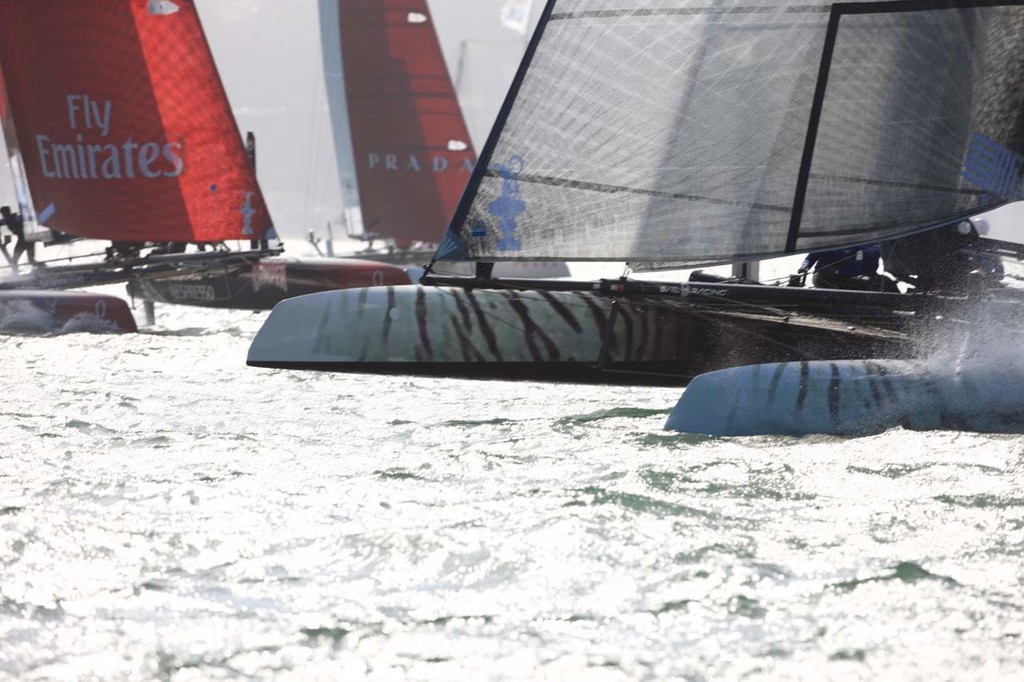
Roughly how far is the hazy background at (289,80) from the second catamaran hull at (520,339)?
61.7 m

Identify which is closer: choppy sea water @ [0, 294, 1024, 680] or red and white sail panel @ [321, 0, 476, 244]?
choppy sea water @ [0, 294, 1024, 680]

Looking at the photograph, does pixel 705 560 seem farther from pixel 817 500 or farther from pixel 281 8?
pixel 281 8

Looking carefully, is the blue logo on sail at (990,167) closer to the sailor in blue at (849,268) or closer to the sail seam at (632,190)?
the sailor in blue at (849,268)

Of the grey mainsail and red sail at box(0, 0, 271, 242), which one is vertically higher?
red sail at box(0, 0, 271, 242)

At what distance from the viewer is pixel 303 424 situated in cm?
593

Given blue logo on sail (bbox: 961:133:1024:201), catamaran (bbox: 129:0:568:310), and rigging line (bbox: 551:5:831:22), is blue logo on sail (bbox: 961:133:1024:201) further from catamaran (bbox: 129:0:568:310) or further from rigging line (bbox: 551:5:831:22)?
catamaran (bbox: 129:0:568:310)

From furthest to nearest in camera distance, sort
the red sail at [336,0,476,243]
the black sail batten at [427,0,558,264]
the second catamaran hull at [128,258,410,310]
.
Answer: the red sail at [336,0,476,243]
the second catamaran hull at [128,258,410,310]
the black sail batten at [427,0,558,264]

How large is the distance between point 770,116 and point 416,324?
194 cm

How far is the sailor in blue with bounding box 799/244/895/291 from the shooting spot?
6.66 metres

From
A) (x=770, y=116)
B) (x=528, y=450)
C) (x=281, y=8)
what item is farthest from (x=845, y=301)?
(x=281, y=8)

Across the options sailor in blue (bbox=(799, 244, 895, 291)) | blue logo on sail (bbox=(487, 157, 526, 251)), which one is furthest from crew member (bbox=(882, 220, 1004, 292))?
blue logo on sail (bbox=(487, 157, 526, 251))

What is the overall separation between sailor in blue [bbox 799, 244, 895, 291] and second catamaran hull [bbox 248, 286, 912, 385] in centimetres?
59

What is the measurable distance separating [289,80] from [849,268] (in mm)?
98796

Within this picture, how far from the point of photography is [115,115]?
40.1 feet
